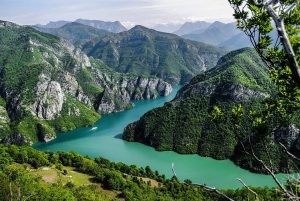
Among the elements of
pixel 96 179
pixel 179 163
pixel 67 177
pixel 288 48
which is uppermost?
pixel 288 48

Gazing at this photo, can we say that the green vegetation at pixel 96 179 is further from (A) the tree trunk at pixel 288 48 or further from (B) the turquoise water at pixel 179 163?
(A) the tree trunk at pixel 288 48

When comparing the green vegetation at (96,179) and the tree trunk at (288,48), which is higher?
the tree trunk at (288,48)

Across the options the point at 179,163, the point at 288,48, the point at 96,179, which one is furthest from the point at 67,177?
the point at 288,48

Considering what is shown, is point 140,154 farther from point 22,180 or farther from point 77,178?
point 22,180

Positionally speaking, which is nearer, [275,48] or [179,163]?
[275,48]

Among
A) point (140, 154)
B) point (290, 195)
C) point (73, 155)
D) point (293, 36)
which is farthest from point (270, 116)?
point (140, 154)

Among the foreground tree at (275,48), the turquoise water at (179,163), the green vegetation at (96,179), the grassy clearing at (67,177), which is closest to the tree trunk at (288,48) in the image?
the foreground tree at (275,48)

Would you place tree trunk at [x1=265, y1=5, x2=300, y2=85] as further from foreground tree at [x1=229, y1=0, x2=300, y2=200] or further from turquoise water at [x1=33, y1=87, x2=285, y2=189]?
turquoise water at [x1=33, y1=87, x2=285, y2=189]

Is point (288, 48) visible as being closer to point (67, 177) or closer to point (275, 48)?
point (275, 48)

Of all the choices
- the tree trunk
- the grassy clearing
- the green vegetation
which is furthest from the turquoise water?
the tree trunk

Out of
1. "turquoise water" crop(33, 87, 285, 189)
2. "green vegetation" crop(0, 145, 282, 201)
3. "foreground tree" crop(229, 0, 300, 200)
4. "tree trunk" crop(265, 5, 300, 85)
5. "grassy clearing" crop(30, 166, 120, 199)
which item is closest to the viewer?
"tree trunk" crop(265, 5, 300, 85)

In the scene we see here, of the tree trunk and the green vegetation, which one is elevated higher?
the tree trunk
